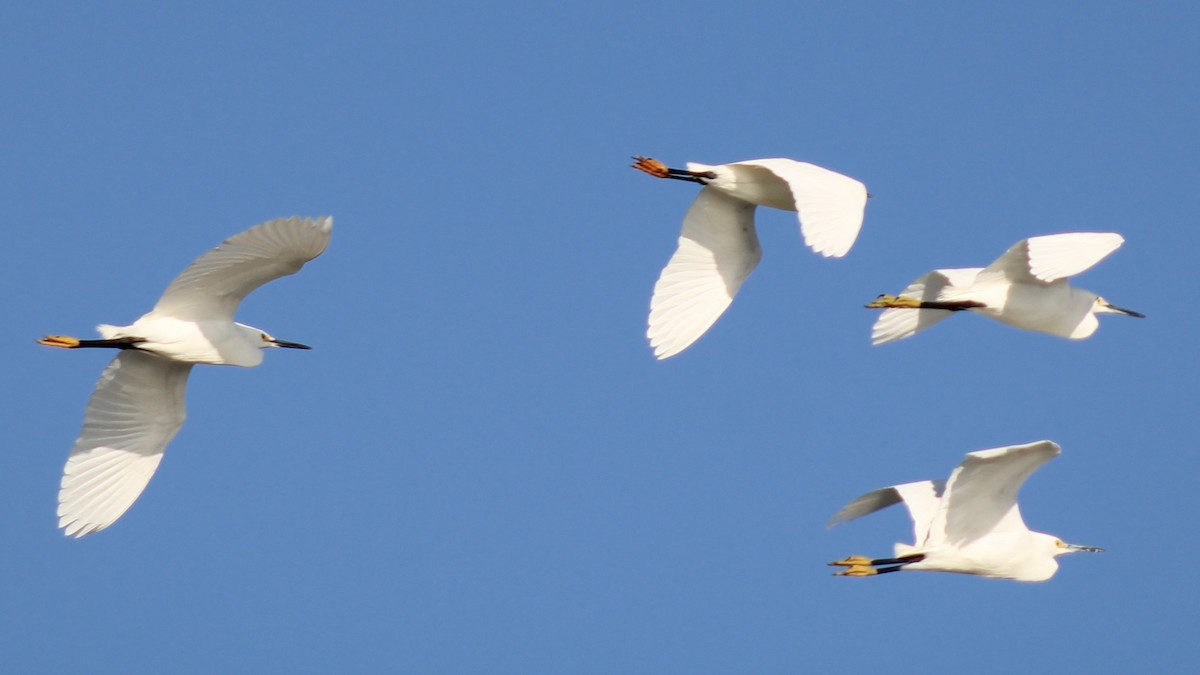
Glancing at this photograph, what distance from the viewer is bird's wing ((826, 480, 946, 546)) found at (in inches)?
586

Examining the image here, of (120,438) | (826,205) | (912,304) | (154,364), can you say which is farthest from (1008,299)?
(120,438)

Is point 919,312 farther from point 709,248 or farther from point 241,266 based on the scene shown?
point 241,266

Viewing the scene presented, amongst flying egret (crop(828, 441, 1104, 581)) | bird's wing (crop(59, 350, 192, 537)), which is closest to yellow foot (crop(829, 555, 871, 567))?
flying egret (crop(828, 441, 1104, 581))

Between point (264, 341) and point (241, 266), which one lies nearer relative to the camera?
point (241, 266)

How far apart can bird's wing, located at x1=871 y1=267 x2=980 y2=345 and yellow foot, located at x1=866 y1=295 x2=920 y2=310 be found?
5.8 inches

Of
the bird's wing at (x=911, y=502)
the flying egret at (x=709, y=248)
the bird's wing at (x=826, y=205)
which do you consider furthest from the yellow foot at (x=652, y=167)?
the bird's wing at (x=911, y=502)

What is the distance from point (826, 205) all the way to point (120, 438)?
6233 mm

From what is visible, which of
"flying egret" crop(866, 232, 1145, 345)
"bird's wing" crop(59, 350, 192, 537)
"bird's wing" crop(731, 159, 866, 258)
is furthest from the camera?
"bird's wing" crop(59, 350, 192, 537)

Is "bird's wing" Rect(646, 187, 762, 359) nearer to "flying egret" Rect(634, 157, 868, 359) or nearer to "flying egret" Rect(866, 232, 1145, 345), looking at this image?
"flying egret" Rect(634, 157, 868, 359)

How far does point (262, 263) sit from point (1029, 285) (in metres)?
6.15

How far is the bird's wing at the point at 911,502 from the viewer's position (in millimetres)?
14883

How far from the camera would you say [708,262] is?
53.7 feet

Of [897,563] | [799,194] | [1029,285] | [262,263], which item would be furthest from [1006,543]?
[262,263]

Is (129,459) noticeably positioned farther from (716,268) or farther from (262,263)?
(716,268)
